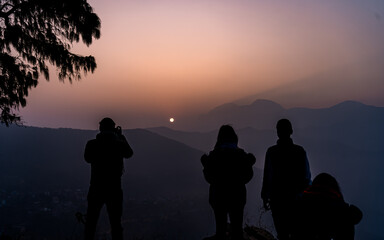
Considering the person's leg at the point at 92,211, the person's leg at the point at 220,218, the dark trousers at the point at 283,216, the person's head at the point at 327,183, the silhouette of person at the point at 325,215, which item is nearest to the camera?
the silhouette of person at the point at 325,215

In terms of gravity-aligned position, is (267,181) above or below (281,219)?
above

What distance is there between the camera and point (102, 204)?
3.88 m

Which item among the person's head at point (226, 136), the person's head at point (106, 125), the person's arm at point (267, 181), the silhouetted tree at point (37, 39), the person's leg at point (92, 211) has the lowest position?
the person's leg at point (92, 211)

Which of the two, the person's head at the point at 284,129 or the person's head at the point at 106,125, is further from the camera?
the person's head at the point at 106,125

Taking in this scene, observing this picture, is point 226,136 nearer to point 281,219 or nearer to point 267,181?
point 267,181

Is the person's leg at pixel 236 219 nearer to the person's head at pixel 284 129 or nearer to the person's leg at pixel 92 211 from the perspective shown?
the person's head at pixel 284 129

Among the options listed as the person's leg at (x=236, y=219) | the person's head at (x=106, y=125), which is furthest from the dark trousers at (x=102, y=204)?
the person's leg at (x=236, y=219)

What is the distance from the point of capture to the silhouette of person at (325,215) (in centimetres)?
241

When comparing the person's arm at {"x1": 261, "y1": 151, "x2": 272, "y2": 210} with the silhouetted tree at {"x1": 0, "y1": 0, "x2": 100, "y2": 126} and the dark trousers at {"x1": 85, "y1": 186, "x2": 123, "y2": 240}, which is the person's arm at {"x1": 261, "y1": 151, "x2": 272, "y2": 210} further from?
the silhouetted tree at {"x1": 0, "y1": 0, "x2": 100, "y2": 126}

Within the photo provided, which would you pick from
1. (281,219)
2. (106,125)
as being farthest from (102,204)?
(281,219)

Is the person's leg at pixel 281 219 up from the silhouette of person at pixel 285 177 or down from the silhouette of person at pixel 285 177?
down

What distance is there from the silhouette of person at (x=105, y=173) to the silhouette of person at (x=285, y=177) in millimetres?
2453

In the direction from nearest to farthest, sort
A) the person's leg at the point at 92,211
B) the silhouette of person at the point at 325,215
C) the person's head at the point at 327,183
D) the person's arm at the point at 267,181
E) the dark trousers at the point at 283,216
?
the silhouette of person at the point at 325,215 < the person's head at the point at 327,183 < the dark trousers at the point at 283,216 < the person's arm at the point at 267,181 < the person's leg at the point at 92,211

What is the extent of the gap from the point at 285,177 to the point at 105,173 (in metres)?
2.79
